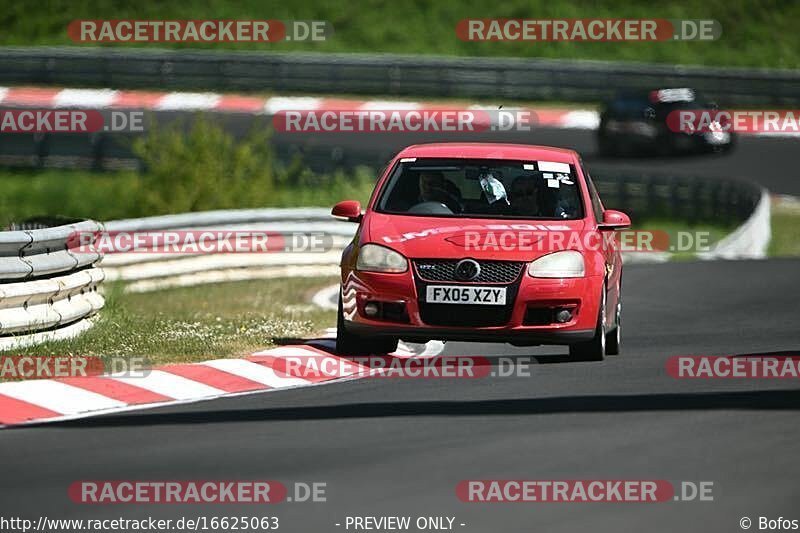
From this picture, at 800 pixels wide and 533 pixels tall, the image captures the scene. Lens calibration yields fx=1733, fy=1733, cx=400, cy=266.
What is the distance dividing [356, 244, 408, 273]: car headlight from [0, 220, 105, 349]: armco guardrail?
2103 millimetres

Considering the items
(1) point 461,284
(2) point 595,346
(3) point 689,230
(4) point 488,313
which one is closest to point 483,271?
(1) point 461,284

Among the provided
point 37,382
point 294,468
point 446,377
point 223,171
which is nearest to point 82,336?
point 37,382

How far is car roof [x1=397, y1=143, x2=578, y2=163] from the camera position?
476 inches

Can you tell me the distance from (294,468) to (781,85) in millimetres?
28996

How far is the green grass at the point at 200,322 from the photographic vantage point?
38.4ft

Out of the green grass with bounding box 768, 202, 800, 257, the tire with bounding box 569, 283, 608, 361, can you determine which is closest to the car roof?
the tire with bounding box 569, 283, 608, 361

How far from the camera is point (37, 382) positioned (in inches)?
404

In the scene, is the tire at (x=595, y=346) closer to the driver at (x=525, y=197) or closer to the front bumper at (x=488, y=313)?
the front bumper at (x=488, y=313)

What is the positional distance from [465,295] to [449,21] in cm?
3214

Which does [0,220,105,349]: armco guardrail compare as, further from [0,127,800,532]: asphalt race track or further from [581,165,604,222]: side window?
[581,165,604,222]: side window

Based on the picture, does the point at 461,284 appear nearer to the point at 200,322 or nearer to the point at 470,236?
the point at 470,236

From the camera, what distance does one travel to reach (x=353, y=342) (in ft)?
38.2

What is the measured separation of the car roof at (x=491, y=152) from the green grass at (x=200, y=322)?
1767mm

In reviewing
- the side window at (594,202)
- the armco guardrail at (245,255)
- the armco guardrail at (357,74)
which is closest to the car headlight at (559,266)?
the side window at (594,202)
